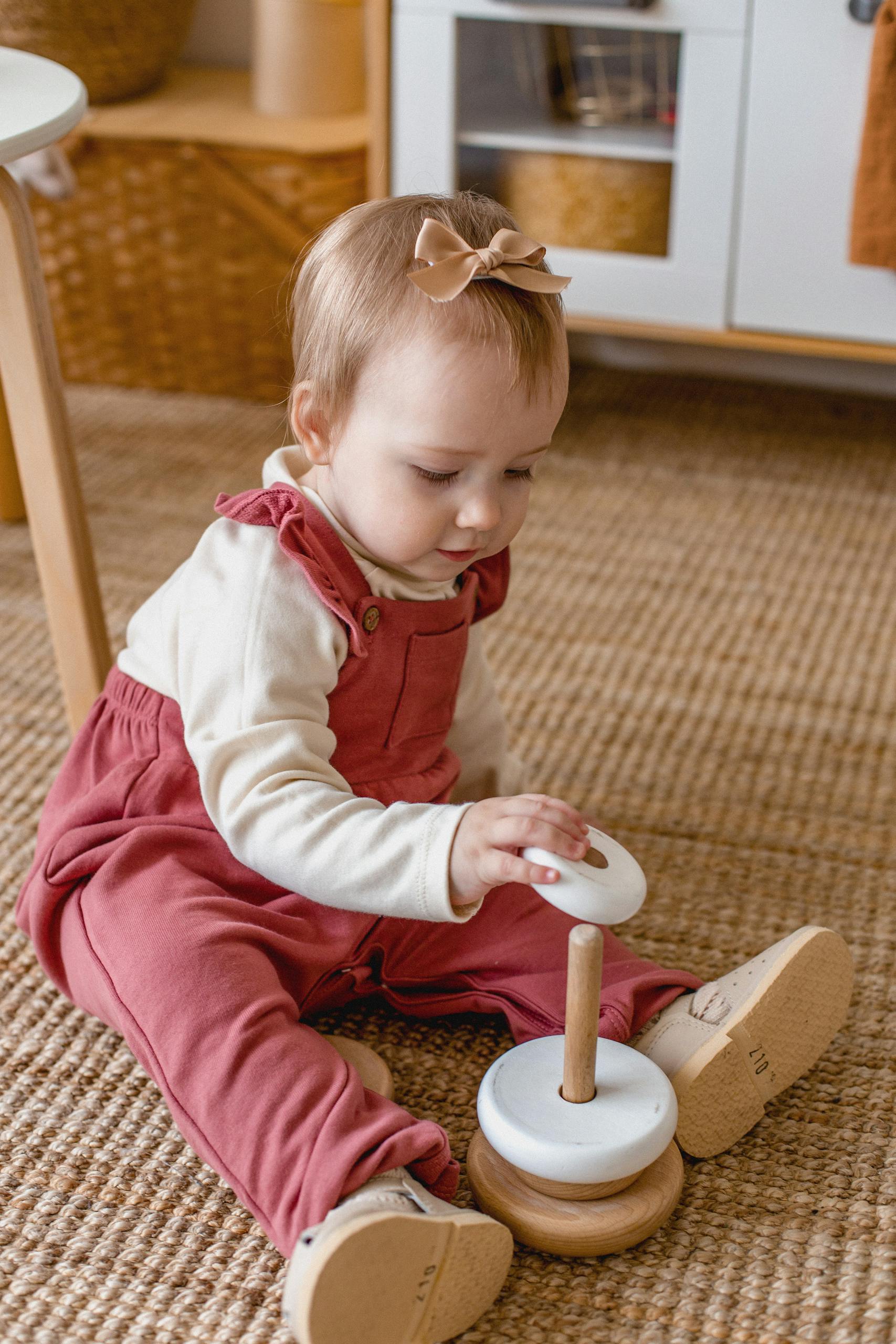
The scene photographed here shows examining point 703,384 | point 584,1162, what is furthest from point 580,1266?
point 703,384

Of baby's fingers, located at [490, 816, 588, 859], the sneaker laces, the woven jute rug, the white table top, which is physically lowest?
the woven jute rug

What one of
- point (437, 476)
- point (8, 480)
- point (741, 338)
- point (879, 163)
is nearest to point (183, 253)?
point (8, 480)

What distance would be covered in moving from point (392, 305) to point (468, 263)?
0.15 ft

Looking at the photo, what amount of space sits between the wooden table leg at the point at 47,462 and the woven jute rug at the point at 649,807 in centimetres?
10

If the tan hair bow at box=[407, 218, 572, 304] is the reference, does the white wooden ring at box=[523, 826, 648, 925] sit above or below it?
below

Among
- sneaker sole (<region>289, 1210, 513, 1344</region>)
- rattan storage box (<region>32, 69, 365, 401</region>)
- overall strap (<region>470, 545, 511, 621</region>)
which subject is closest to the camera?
sneaker sole (<region>289, 1210, 513, 1344</region>)

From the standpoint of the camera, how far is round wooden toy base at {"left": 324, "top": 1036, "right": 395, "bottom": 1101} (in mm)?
745

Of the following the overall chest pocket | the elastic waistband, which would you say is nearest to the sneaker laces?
the overall chest pocket

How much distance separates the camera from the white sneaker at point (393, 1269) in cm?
57

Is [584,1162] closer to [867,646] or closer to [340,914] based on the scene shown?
[340,914]

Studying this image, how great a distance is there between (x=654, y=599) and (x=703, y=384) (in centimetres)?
61

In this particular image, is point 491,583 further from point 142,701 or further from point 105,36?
point 105,36

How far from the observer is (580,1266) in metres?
0.67

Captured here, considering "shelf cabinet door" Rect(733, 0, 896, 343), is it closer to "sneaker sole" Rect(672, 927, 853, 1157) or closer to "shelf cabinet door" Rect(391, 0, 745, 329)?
"shelf cabinet door" Rect(391, 0, 745, 329)
